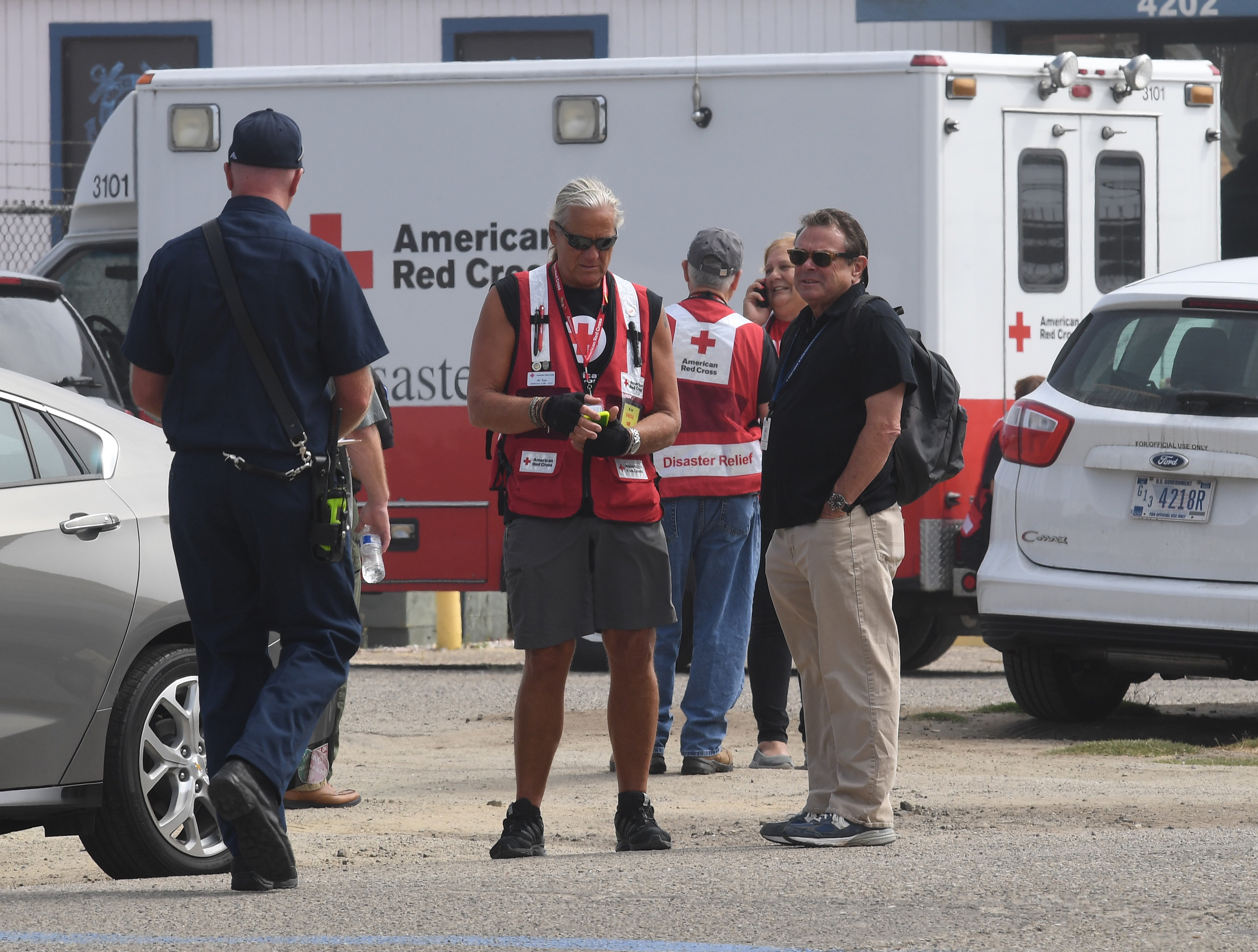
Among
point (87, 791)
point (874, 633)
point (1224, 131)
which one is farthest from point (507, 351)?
point (1224, 131)

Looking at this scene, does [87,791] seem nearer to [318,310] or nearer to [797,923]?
[318,310]

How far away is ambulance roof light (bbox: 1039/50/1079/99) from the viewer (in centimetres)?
1016

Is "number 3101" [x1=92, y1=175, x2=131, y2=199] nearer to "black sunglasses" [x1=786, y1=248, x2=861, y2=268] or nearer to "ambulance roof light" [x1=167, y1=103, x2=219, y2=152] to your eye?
"ambulance roof light" [x1=167, y1=103, x2=219, y2=152]

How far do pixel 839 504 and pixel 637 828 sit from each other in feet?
3.46

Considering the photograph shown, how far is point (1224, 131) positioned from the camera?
16188 mm

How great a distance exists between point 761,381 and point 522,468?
227cm

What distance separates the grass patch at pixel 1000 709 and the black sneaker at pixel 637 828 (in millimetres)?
3942

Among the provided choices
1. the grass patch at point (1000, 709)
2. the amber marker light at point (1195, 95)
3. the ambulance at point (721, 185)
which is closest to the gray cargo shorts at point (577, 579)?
the grass patch at point (1000, 709)

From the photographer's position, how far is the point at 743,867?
5227 millimetres

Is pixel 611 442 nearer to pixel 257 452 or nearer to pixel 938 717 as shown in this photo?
pixel 257 452

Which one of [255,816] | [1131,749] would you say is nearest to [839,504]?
[255,816]

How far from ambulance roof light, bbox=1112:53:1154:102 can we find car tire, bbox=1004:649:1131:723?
3.30m

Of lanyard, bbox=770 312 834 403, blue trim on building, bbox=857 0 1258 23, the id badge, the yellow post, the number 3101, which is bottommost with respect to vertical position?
the yellow post

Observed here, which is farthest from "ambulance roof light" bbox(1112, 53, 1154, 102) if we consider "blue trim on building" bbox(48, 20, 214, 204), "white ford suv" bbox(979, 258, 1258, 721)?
"blue trim on building" bbox(48, 20, 214, 204)
